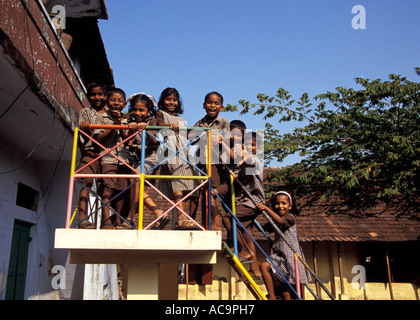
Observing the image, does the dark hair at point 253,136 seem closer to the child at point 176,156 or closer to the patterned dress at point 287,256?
the child at point 176,156

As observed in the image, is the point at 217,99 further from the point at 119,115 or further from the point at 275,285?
the point at 275,285

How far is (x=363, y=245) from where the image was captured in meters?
13.2

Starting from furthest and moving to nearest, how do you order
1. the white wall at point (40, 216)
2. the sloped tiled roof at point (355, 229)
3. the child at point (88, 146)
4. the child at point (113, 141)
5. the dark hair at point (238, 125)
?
the sloped tiled roof at point (355, 229), the white wall at point (40, 216), the dark hair at point (238, 125), the child at point (113, 141), the child at point (88, 146)

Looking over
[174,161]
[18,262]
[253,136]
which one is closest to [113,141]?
[174,161]

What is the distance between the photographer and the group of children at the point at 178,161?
4.86 m

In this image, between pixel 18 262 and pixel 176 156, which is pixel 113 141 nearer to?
pixel 176 156

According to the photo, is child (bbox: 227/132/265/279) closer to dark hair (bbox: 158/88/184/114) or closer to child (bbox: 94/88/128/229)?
dark hair (bbox: 158/88/184/114)

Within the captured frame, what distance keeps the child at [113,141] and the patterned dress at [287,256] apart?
7.02 feet

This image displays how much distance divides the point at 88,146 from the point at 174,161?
3.83 feet

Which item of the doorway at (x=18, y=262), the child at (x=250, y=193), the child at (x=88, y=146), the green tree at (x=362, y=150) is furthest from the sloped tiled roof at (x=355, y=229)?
the child at (x=88, y=146)

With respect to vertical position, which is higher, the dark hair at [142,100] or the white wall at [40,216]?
the dark hair at [142,100]

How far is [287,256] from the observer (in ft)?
16.8

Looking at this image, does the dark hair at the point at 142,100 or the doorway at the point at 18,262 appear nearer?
the dark hair at the point at 142,100
